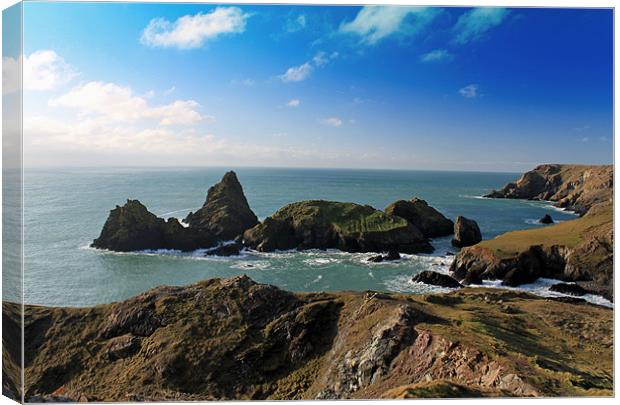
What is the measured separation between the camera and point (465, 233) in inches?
928

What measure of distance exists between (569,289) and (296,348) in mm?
12040

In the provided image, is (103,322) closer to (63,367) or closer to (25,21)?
(63,367)

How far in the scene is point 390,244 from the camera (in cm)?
2464

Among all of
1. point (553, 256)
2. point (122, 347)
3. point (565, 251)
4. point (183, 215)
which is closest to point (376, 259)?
point (553, 256)

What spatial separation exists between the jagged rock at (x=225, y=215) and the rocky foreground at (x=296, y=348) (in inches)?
573

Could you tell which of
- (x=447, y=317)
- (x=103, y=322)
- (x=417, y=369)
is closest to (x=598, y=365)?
(x=447, y=317)

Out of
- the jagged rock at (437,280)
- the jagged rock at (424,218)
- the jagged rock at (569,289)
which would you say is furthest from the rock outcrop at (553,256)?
the jagged rock at (424,218)

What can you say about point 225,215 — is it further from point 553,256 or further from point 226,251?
point 553,256

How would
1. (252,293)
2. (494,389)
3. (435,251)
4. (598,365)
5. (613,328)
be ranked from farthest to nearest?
1. (435,251)
2. (252,293)
3. (613,328)
4. (598,365)
5. (494,389)

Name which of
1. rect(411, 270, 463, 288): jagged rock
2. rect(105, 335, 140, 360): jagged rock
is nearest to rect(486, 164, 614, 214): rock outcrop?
rect(411, 270, 463, 288): jagged rock

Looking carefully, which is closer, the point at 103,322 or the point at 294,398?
the point at 294,398

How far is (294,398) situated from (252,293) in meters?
3.15

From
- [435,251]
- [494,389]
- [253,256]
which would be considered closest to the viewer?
[494,389]

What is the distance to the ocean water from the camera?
11.6 metres
